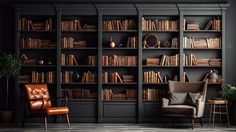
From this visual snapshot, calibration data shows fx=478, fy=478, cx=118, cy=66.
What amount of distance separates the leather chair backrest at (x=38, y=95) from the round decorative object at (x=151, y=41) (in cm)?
245

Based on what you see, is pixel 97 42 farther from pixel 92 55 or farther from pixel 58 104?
pixel 58 104

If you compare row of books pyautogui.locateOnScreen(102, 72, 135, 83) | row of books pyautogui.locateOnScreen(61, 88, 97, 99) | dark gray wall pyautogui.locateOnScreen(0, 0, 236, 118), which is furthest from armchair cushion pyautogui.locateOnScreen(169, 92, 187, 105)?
row of books pyautogui.locateOnScreen(61, 88, 97, 99)

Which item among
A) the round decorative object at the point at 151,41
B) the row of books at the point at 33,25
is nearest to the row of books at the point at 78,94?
the row of books at the point at 33,25

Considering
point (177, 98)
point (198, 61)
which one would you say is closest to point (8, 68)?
point (177, 98)

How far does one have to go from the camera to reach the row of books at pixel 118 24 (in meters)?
10.7

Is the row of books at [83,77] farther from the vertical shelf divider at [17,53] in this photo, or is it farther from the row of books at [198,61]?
the row of books at [198,61]

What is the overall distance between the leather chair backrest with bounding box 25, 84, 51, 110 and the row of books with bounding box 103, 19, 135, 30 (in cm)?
193

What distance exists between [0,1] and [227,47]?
528 cm

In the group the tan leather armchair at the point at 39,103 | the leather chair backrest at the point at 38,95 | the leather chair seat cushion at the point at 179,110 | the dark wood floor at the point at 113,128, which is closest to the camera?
the dark wood floor at the point at 113,128

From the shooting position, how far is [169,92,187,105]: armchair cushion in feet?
33.7

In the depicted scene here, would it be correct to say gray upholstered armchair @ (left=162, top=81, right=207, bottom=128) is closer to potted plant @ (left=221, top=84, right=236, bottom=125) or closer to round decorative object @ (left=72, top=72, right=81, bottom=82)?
potted plant @ (left=221, top=84, right=236, bottom=125)

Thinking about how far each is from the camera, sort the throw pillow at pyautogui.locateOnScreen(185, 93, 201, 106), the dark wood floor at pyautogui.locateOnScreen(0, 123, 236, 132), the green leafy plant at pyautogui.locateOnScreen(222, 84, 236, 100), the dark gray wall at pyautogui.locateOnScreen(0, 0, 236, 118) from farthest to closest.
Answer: the dark gray wall at pyautogui.locateOnScreen(0, 0, 236, 118) → the throw pillow at pyautogui.locateOnScreen(185, 93, 201, 106) → the green leafy plant at pyautogui.locateOnScreen(222, 84, 236, 100) → the dark wood floor at pyautogui.locateOnScreen(0, 123, 236, 132)

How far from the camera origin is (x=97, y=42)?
35.7 ft

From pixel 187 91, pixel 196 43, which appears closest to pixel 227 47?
pixel 196 43
